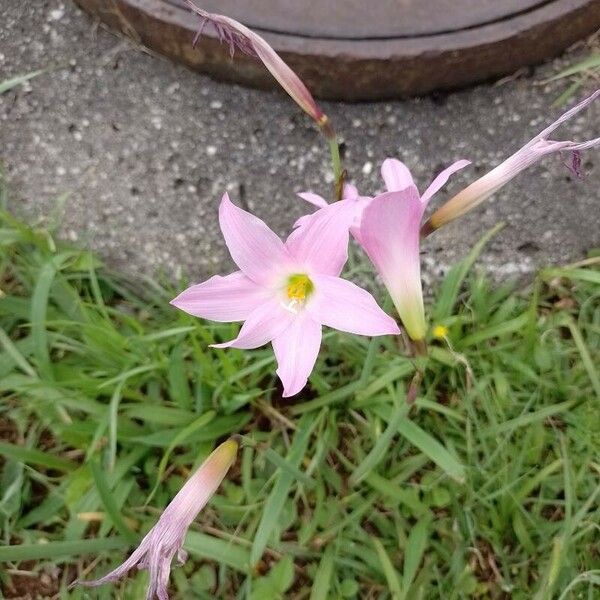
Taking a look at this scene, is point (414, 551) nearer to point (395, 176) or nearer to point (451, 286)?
point (451, 286)

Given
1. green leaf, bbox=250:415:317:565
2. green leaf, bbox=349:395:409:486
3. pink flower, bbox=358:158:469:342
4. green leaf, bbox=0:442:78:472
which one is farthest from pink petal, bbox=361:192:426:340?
green leaf, bbox=0:442:78:472

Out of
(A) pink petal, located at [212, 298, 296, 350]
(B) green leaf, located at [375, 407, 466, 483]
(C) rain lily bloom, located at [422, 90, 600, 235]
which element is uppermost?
(C) rain lily bloom, located at [422, 90, 600, 235]

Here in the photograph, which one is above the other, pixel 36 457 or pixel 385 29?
pixel 385 29

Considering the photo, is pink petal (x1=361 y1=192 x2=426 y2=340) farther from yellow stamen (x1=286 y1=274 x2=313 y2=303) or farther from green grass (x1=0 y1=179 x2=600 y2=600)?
green grass (x1=0 y1=179 x2=600 y2=600)

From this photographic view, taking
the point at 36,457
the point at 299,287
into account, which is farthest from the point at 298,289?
the point at 36,457

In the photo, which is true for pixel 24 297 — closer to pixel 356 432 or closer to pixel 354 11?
pixel 356 432

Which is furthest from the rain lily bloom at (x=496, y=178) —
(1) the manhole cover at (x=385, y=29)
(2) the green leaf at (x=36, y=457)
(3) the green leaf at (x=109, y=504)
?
(2) the green leaf at (x=36, y=457)
